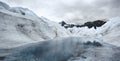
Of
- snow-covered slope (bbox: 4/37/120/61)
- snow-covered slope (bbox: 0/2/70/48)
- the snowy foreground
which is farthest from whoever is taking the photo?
snow-covered slope (bbox: 0/2/70/48)

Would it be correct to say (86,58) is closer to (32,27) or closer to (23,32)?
(23,32)

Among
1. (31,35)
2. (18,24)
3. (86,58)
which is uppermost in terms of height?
(18,24)

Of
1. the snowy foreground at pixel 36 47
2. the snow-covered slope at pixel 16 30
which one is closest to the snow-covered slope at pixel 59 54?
the snowy foreground at pixel 36 47

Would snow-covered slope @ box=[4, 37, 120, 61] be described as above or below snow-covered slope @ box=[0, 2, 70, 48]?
below

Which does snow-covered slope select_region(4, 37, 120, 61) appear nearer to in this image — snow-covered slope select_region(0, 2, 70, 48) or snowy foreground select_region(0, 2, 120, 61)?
snowy foreground select_region(0, 2, 120, 61)

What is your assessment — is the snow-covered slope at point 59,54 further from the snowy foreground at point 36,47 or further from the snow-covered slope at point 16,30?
the snow-covered slope at point 16,30

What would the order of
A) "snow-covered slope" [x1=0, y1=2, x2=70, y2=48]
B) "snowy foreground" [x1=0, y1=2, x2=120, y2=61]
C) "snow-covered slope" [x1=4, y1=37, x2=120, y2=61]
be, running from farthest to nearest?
"snow-covered slope" [x1=0, y1=2, x2=70, y2=48]
"snowy foreground" [x1=0, y1=2, x2=120, y2=61]
"snow-covered slope" [x1=4, y1=37, x2=120, y2=61]

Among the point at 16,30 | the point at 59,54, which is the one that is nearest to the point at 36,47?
the point at 59,54

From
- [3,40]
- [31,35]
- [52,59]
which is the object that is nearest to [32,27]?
[31,35]

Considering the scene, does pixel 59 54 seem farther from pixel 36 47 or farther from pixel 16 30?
pixel 16 30

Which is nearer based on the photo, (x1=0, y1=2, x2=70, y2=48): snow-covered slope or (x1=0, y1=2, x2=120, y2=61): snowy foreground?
(x1=0, y1=2, x2=120, y2=61): snowy foreground

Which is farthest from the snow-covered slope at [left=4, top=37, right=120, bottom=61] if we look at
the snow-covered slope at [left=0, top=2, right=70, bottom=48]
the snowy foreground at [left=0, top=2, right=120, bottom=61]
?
the snow-covered slope at [left=0, top=2, right=70, bottom=48]
